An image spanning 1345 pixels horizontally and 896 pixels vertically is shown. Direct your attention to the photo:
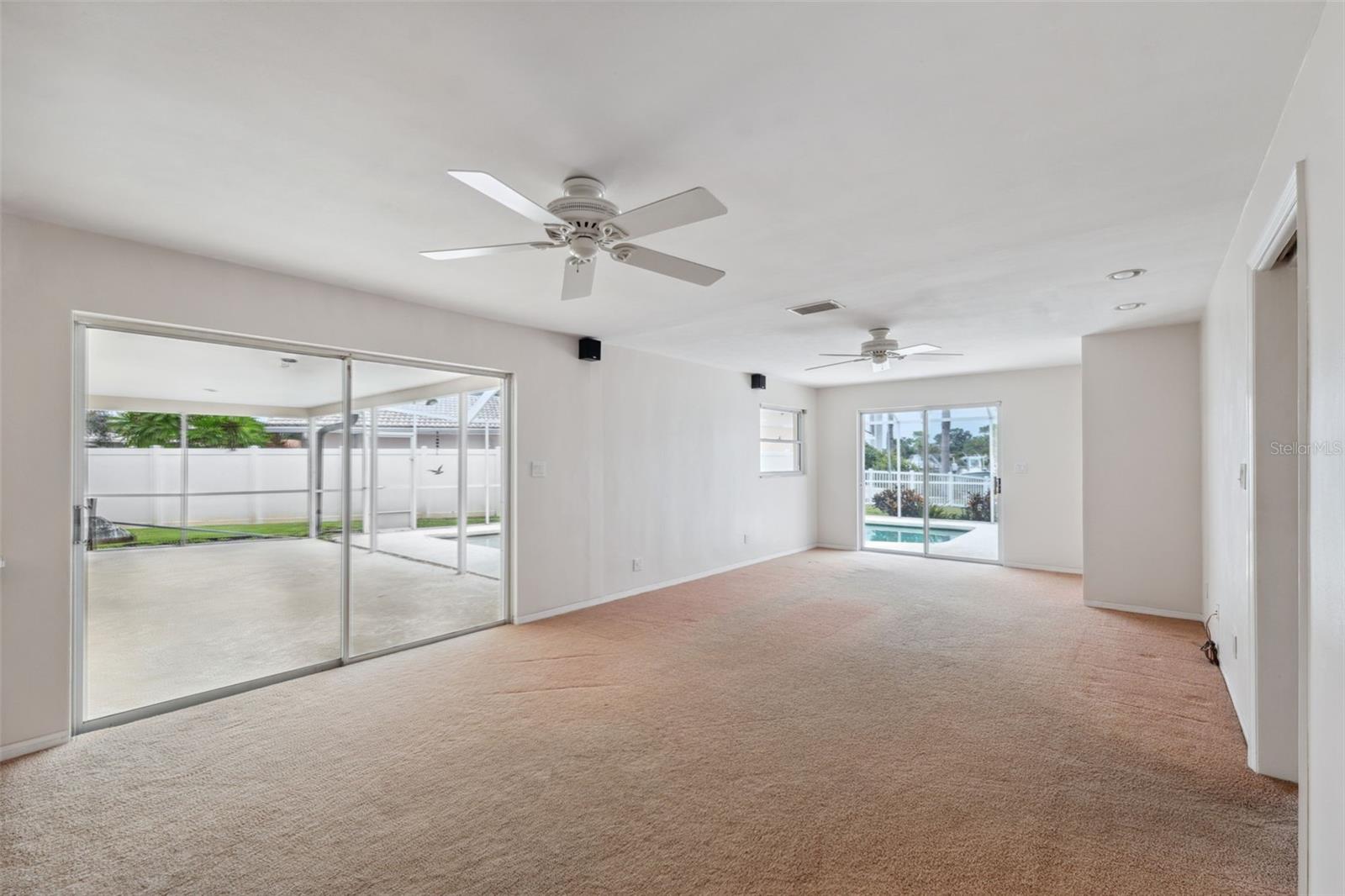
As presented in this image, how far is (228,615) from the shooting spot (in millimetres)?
4086

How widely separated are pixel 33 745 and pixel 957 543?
853cm

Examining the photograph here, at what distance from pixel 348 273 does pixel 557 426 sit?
2061 mm

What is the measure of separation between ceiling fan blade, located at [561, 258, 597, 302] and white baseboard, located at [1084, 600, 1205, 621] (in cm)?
528

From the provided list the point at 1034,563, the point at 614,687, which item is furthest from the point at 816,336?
the point at 1034,563

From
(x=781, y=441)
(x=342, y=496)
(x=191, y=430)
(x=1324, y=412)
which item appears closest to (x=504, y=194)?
(x=1324, y=412)

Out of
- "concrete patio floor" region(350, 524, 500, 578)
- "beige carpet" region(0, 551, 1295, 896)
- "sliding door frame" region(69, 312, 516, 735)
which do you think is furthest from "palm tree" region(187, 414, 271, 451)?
"beige carpet" region(0, 551, 1295, 896)

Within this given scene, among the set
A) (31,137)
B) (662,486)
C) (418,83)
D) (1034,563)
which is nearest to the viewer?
(418,83)

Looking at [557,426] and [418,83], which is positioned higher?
[418,83]

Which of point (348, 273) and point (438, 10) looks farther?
point (348, 273)

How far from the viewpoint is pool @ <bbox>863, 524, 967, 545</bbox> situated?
25.5 feet

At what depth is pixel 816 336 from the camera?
5.35 metres

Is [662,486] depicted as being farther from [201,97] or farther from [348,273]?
[201,97]

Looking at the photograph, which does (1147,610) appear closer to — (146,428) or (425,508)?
(425,508)

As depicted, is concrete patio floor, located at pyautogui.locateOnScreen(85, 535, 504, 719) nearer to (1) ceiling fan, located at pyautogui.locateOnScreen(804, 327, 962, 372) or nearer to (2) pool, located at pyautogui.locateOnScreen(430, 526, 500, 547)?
(2) pool, located at pyautogui.locateOnScreen(430, 526, 500, 547)
